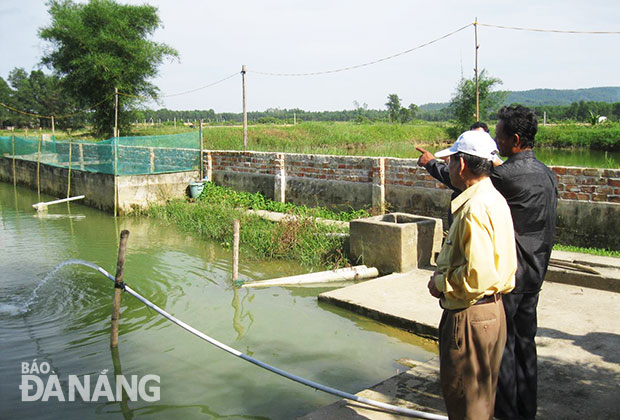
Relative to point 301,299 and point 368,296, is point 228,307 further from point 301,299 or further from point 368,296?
point 368,296

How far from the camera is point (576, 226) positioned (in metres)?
7.68

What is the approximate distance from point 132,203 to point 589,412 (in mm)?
11693

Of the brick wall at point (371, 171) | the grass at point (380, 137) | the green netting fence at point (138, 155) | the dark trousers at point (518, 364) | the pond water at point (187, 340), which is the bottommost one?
the pond water at point (187, 340)

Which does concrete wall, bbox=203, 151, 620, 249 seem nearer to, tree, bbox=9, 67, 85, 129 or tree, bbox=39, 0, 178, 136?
tree, bbox=39, 0, 178, 136

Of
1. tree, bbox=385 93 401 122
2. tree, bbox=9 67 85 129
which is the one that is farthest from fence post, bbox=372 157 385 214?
tree, bbox=9 67 85 129

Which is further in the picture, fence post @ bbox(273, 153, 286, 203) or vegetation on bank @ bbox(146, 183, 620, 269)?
fence post @ bbox(273, 153, 286, 203)

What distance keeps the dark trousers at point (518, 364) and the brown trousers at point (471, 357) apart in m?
0.75

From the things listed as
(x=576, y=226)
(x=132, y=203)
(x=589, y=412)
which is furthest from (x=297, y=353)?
(x=132, y=203)

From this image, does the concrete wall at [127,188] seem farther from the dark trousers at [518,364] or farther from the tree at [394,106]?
the tree at [394,106]

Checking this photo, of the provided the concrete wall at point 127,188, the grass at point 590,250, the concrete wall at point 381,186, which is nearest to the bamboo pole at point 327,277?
the concrete wall at point 381,186

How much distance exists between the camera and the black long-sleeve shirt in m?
3.34

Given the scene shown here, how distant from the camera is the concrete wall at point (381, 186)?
7.46 m

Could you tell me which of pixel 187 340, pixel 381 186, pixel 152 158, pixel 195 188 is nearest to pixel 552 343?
pixel 187 340

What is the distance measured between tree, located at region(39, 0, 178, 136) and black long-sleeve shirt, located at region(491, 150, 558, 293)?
83.7 feet
